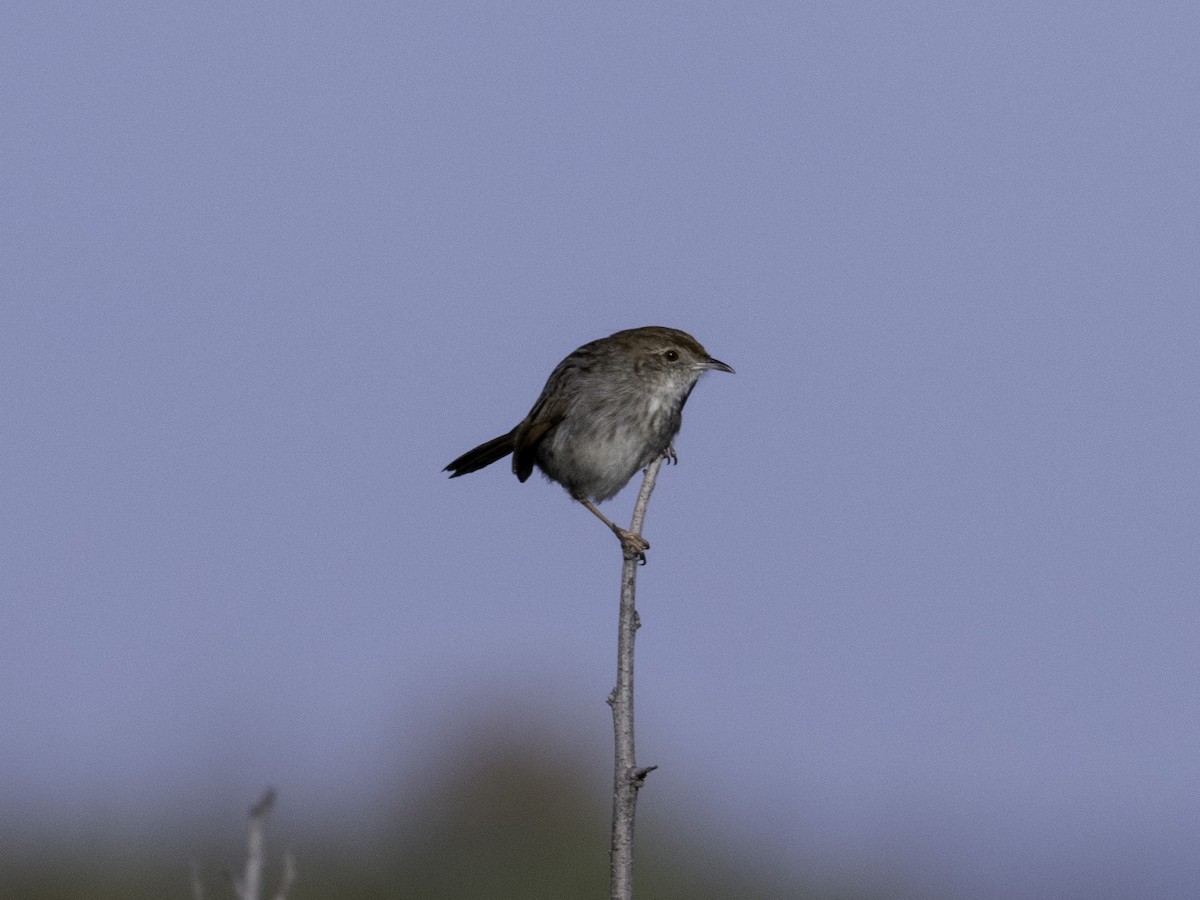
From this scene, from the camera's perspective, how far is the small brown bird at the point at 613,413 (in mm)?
8867

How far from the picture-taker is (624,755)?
441 centimetres

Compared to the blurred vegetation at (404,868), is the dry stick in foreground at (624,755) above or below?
above

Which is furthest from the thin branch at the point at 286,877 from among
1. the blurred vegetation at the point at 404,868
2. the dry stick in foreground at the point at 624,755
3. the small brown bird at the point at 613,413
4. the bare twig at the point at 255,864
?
the blurred vegetation at the point at 404,868

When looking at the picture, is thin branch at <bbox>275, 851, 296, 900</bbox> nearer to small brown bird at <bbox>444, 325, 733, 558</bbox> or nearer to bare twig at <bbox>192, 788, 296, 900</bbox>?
bare twig at <bbox>192, 788, 296, 900</bbox>

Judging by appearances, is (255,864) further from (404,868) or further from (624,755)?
(404,868)

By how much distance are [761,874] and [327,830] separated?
3757 millimetres

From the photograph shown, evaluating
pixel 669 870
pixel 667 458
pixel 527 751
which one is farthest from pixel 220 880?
pixel 527 751

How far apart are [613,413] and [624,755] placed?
458cm

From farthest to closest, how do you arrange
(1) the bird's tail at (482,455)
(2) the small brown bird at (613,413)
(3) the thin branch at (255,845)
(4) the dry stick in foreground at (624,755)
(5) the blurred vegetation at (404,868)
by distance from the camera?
(5) the blurred vegetation at (404,868), (1) the bird's tail at (482,455), (2) the small brown bird at (613,413), (4) the dry stick in foreground at (624,755), (3) the thin branch at (255,845)

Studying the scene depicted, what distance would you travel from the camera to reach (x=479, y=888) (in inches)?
484

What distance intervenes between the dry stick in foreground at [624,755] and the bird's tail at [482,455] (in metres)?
4.55

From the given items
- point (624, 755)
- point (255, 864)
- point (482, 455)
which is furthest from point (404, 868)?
point (255, 864)

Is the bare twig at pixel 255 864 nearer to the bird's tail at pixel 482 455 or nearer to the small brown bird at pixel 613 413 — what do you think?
the small brown bird at pixel 613 413

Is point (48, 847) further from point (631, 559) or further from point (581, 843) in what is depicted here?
point (631, 559)
